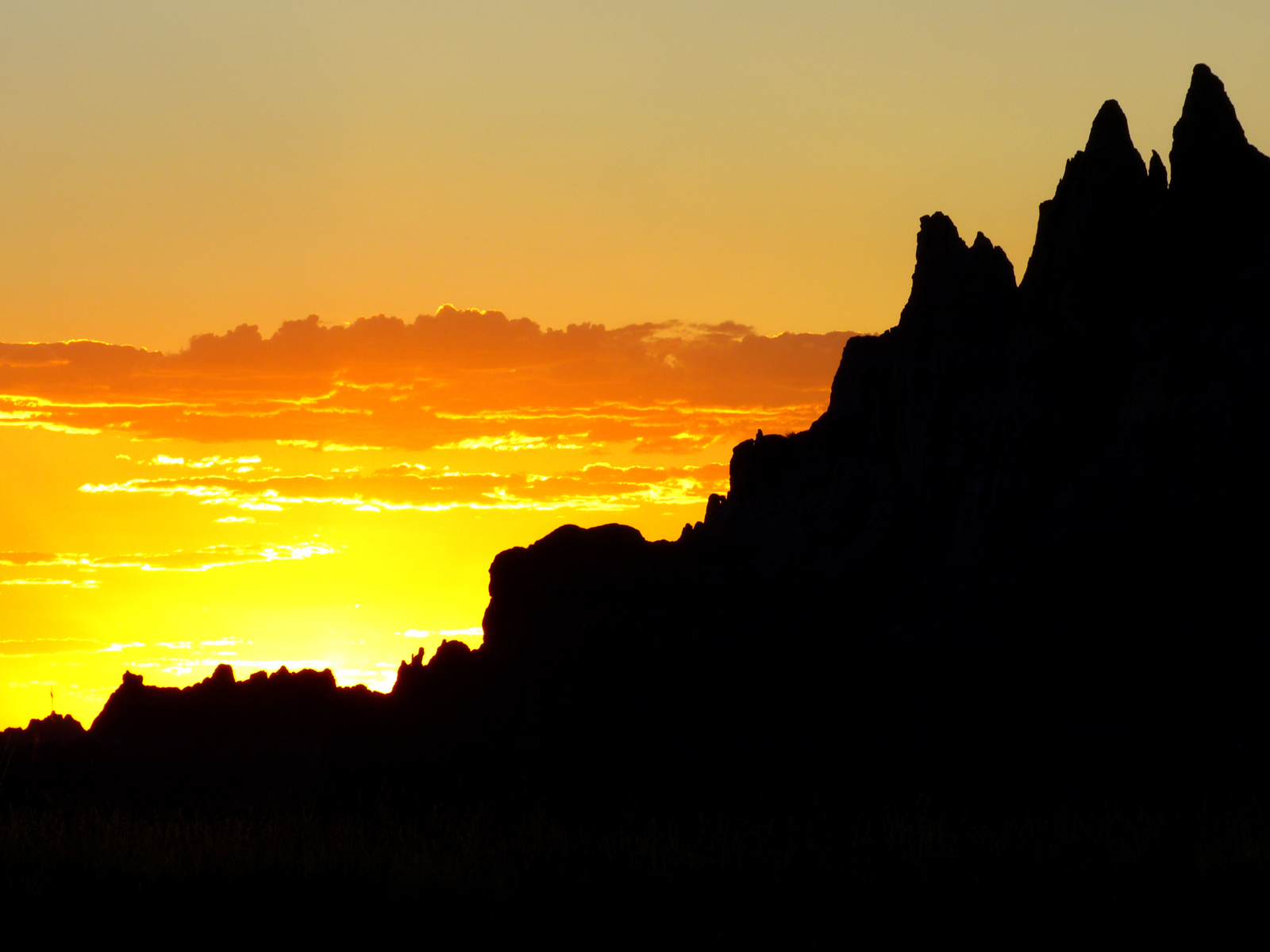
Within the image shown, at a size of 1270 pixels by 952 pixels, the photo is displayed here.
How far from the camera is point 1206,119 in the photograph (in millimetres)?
28312

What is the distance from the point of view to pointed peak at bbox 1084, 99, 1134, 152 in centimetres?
2998

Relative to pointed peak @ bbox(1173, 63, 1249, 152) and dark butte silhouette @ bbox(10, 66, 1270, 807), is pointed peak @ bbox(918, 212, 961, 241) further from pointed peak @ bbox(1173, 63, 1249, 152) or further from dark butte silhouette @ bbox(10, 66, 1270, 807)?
pointed peak @ bbox(1173, 63, 1249, 152)

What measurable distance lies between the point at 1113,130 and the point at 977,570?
10.6 meters

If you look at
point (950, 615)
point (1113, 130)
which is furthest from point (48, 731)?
point (1113, 130)

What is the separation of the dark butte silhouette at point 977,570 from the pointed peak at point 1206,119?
2.0 inches

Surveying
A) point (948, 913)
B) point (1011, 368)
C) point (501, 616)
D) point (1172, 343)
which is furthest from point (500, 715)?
point (948, 913)

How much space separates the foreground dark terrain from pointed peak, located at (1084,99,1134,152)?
0.22ft

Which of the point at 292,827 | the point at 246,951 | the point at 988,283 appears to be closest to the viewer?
the point at 246,951

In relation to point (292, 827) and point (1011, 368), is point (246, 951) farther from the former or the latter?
point (1011, 368)

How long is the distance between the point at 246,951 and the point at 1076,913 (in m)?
8.70

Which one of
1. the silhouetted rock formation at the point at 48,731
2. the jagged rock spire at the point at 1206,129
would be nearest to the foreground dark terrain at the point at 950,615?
the jagged rock spire at the point at 1206,129

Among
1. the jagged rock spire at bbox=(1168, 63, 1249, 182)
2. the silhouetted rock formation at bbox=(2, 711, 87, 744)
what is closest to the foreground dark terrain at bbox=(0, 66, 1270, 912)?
the jagged rock spire at bbox=(1168, 63, 1249, 182)

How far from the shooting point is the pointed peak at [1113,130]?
30.0 meters

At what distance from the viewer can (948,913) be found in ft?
46.6
